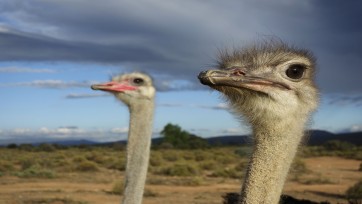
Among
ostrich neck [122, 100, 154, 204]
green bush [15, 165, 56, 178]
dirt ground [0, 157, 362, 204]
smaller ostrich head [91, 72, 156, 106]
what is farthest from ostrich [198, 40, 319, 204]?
green bush [15, 165, 56, 178]

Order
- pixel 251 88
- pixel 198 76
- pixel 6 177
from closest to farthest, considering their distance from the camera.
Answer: pixel 198 76, pixel 251 88, pixel 6 177

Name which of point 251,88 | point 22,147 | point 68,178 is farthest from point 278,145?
point 22,147

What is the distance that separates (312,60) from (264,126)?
0.62m

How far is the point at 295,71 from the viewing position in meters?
3.28

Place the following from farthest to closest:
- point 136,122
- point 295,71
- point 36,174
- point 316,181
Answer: point 36,174 → point 316,181 → point 136,122 → point 295,71

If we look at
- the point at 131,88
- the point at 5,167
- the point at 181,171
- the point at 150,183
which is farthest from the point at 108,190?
the point at 5,167

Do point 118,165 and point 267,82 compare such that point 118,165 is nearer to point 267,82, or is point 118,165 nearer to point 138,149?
point 138,149

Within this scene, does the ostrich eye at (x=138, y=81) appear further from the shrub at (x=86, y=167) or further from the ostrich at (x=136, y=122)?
the shrub at (x=86, y=167)

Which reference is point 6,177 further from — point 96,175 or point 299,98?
point 299,98

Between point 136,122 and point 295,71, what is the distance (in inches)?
161

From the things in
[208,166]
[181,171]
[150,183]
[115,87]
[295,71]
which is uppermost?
[208,166]

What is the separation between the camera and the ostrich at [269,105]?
312 centimetres

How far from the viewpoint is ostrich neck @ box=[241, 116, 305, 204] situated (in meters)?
3.10

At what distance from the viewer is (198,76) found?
9.70 feet
